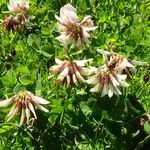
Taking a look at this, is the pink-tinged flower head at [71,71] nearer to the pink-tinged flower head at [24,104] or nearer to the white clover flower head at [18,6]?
the pink-tinged flower head at [24,104]

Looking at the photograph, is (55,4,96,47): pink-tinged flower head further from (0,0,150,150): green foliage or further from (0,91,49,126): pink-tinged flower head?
(0,91,49,126): pink-tinged flower head

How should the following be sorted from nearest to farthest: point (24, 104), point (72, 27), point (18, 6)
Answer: point (24, 104)
point (72, 27)
point (18, 6)

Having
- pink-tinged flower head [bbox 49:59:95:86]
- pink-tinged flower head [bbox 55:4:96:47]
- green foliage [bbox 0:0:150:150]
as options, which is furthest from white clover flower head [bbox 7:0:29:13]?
pink-tinged flower head [bbox 49:59:95:86]

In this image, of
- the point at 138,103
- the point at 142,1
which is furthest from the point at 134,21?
the point at 138,103

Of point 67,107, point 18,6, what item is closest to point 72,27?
point 67,107

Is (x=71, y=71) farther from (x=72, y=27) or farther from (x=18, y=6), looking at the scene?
(x=18, y=6)

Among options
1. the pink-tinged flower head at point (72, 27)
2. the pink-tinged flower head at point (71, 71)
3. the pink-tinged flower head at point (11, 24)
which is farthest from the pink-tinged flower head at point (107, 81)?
the pink-tinged flower head at point (11, 24)
